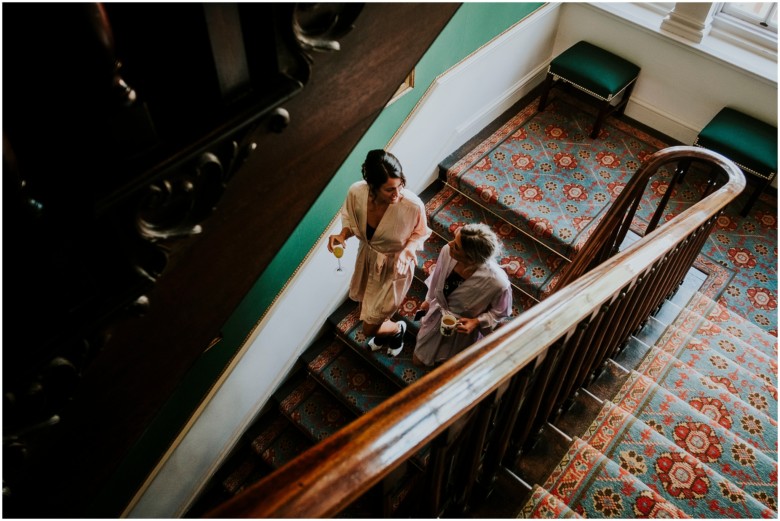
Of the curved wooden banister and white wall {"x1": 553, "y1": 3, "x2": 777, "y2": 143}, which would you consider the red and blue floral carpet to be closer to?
white wall {"x1": 553, "y1": 3, "x2": 777, "y2": 143}

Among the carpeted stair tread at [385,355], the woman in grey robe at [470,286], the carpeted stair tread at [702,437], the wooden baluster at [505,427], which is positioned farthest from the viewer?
the carpeted stair tread at [385,355]

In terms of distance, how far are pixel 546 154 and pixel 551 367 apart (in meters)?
3.54

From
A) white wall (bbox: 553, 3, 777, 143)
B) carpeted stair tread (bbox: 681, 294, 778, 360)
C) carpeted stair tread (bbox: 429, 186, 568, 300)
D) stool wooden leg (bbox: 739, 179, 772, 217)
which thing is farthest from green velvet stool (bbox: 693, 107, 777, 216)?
carpeted stair tread (bbox: 429, 186, 568, 300)

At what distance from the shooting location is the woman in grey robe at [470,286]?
9.60ft

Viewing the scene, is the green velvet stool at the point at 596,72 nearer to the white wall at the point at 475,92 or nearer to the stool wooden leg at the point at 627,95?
the stool wooden leg at the point at 627,95

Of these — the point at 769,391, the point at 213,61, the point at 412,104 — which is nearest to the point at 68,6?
the point at 213,61

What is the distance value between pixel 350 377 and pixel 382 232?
1495 millimetres

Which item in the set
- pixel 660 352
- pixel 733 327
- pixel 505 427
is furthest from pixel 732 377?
pixel 505 427

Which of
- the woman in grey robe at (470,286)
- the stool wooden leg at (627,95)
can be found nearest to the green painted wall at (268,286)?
the woman in grey robe at (470,286)

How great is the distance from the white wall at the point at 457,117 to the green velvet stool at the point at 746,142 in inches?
6.8

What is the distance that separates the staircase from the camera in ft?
6.95

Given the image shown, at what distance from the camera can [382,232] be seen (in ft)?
11.0

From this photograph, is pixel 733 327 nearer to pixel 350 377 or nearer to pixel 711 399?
pixel 711 399

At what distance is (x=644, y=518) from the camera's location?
202 centimetres
